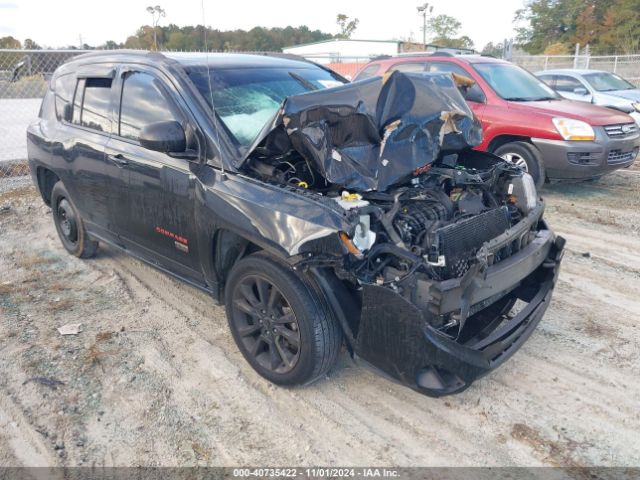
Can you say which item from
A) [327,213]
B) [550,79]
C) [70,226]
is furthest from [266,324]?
[550,79]

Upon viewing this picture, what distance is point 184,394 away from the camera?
322cm

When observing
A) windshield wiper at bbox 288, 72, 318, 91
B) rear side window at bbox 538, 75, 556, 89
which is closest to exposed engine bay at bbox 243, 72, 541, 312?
windshield wiper at bbox 288, 72, 318, 91

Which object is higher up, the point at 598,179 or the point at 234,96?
the point at 234,96

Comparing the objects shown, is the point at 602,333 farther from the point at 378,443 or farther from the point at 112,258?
the point at 112,258

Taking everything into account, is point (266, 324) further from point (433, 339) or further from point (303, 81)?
point (303, 81)

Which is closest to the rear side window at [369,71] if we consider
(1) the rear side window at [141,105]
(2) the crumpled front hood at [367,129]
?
(1) the rear side window at [141,105]

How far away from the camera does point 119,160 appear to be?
4.00 metres

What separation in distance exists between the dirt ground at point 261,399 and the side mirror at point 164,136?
55.5 inches

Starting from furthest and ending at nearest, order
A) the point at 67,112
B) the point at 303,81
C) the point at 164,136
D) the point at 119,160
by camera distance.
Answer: the point at 67,112 < the point at 303,81 < the point at 119,160 < the point at 164,136

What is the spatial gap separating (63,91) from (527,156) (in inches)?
218

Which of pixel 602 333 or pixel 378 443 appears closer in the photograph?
pixel 378 443

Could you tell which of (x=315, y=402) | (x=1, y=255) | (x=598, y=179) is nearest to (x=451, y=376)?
(x=315, y=402)

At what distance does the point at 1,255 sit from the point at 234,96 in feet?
11.8

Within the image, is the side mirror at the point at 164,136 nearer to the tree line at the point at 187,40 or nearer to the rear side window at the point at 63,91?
the tree line at the point at 187,40
